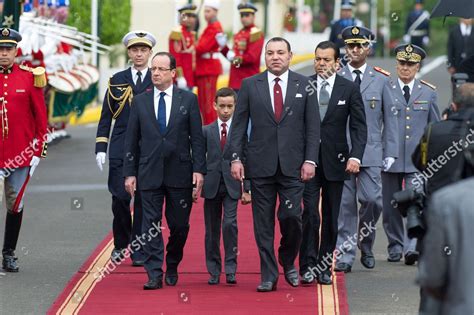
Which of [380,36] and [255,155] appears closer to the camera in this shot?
[255,155]

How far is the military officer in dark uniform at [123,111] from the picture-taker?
12.8m

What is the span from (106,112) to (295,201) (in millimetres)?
2132

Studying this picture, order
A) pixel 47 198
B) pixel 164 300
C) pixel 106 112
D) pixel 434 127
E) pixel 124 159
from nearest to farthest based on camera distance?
pixel 434 127, pixel 164 300, pixel 124 159, pixel 106 112, pixel 47 198

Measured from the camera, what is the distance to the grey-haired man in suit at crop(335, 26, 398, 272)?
1289 centimetres

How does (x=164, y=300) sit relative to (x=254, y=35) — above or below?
below

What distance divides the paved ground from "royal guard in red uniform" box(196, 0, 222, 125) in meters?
1.99

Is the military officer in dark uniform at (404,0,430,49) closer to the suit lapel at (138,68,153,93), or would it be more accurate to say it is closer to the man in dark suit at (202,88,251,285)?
the suit lapel at (138,68,153,93)

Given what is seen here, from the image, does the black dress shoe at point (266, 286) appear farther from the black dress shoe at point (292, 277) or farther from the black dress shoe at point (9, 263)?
the black dress shoe at point (9, 263)

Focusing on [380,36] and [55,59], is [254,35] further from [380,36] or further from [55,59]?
[380,36]

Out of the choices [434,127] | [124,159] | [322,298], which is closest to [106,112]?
[124,159]

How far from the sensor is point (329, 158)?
1204 centimetres

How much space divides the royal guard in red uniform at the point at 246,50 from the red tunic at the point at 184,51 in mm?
1263

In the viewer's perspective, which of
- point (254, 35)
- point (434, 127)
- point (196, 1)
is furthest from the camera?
point (196, 1)

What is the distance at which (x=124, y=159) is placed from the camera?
12070 millimetres
